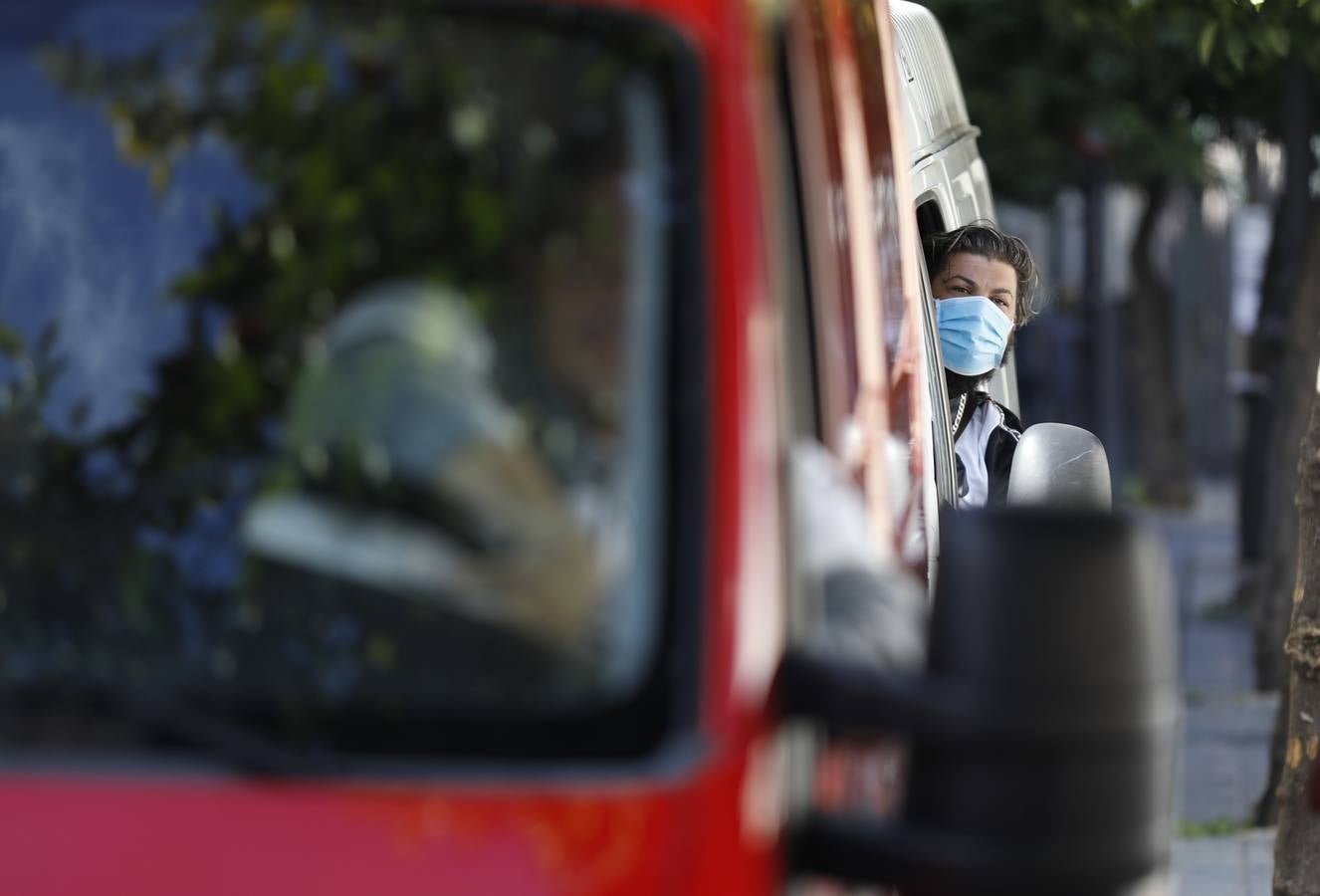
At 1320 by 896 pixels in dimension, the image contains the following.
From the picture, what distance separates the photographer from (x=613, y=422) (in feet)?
7.37

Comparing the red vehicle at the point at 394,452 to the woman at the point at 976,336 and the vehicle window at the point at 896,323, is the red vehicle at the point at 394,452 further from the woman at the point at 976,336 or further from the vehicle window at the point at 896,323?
the woman at the point at 976,336

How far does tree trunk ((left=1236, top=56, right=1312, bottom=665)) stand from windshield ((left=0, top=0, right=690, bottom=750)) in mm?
8749

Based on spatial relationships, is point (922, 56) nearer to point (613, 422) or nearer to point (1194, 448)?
point (613, 422)

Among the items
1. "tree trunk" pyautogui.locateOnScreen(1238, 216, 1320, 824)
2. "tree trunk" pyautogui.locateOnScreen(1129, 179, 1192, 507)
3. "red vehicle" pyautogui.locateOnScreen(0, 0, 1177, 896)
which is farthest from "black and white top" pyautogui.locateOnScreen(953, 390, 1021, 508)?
"tree trunk" pyautogui.locateOnScreen(1129, 179, 1192, 507)

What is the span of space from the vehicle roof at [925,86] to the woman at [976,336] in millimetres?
268

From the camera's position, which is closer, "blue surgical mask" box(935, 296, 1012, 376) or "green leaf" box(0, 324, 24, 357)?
"green leaf" box(0, 324, 24, 357)

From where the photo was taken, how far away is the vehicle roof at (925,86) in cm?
551

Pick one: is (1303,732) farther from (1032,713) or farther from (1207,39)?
(1032,713)

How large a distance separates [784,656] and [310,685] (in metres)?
0.46

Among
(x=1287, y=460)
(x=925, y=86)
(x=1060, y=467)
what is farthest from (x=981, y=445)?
(x=1287, y=460)

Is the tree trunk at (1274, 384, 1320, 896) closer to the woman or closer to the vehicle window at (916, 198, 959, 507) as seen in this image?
the woman

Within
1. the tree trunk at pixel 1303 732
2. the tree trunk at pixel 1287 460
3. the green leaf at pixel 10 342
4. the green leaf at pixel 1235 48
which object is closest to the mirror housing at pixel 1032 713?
the green leaf at pixel 10 342

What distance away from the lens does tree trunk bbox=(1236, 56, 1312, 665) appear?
445 inches

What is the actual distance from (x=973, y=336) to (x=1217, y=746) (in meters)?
5.63
